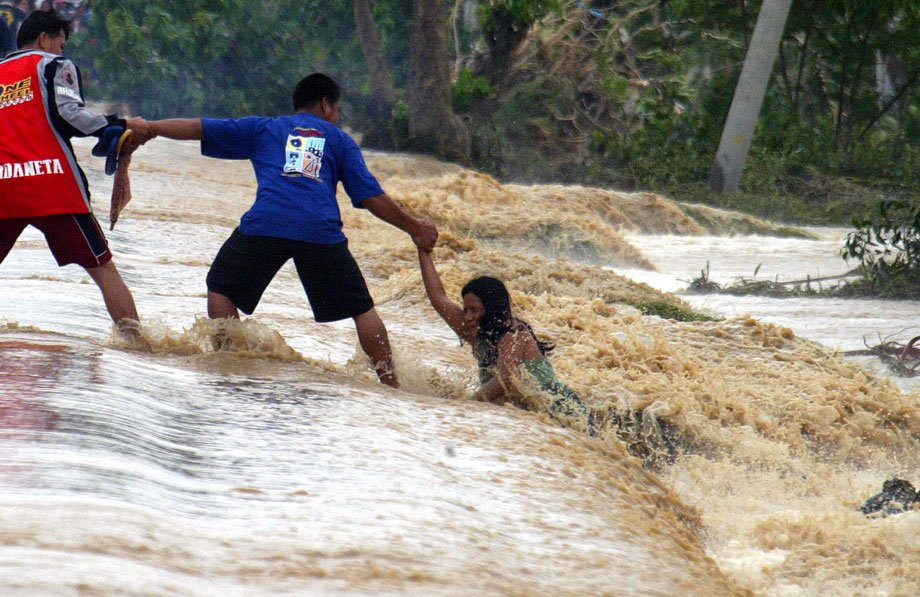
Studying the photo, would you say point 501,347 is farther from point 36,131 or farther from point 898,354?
point 898,354

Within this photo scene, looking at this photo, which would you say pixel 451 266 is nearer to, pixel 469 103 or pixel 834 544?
pixel 834 544

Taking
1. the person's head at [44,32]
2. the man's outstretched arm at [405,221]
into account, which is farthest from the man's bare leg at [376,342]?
the person's head at [44,32]

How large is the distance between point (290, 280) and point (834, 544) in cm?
571

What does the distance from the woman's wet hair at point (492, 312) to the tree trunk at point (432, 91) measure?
48.0 ft

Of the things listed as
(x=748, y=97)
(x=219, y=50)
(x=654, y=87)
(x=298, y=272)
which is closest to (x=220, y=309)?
(x=298, y=272)

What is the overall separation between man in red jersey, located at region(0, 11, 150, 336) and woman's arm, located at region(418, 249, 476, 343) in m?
1.24

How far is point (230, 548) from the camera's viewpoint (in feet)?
10.1

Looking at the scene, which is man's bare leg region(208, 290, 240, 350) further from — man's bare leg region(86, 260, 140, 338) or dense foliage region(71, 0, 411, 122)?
dense foliage region(71, 0, 411, 122)

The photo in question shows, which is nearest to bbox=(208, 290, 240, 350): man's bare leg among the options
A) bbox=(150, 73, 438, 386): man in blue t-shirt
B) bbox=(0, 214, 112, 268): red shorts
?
bbox=(150, 73, 438, 386): man in blue t-shirt

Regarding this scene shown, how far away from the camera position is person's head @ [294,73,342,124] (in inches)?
204

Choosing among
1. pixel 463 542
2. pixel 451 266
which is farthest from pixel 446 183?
pixel 463 542

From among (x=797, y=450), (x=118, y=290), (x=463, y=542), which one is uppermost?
(x=118, y=290)

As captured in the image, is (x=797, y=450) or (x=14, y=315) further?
(x=797, y=450)

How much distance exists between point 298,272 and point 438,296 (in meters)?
0.59
